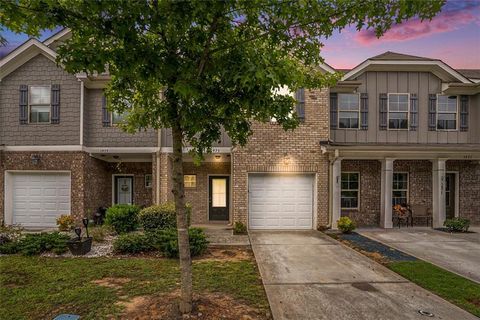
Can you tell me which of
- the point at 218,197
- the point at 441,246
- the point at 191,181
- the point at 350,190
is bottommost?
the point at 441,246

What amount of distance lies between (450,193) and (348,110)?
6.26m

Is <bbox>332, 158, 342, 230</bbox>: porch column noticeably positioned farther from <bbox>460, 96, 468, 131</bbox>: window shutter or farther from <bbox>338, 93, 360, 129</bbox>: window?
<bbox>460, 96, 468, 131</bbox>: window shutter

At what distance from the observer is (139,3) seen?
3.26m

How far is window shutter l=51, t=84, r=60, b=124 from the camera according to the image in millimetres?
12227

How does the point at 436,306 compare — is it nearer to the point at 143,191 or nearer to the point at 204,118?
the point at 204,118

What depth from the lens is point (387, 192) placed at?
40.5 feet

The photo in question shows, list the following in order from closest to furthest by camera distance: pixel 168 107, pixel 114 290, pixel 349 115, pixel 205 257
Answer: pixel 168 107
pixel 114 290
pixel 205 257
pixel 349 115

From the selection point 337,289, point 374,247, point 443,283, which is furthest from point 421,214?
point 337,289

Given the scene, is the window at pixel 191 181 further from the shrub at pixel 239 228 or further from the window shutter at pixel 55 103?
the window shutter at pixel 55 103

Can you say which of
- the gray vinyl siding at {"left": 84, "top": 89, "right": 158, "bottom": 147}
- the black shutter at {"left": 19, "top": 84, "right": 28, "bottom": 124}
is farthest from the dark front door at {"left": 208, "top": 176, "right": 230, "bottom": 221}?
the black shutter at {"left": 19, "top": 84, "right": 28, "bottom": 124}

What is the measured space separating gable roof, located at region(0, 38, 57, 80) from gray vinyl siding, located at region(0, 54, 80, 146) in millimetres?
143

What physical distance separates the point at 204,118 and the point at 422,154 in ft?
36.8

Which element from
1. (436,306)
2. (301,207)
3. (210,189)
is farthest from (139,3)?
(210,189)

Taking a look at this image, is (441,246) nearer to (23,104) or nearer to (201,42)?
(201,42)
